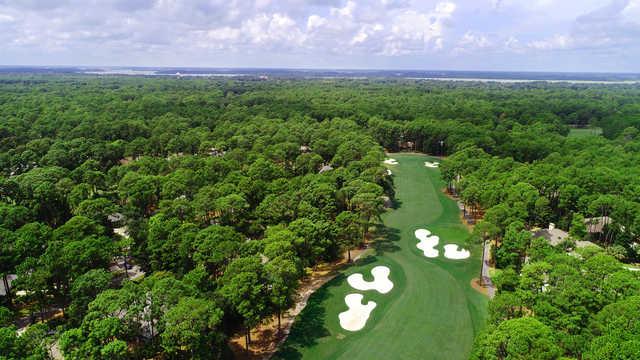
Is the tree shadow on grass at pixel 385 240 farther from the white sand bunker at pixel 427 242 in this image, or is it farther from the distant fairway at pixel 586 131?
the distant fairway at pixel 586 131

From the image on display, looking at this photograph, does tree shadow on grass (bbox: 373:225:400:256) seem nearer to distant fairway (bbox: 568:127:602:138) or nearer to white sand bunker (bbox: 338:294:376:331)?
white sand bunker (bbox: 338:294:376:331)

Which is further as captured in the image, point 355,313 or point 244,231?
point 244,231

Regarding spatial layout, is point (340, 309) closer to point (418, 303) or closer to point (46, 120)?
point (418, 303)

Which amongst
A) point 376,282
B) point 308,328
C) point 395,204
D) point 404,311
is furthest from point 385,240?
point 308,328

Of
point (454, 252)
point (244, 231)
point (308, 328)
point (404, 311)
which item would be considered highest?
point (244, 231)

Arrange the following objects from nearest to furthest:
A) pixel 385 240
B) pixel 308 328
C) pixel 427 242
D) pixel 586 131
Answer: pixel 308 328, pixel 427 242, pixel 385 240, pixel 586 131

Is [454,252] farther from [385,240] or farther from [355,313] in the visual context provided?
[355,313]
